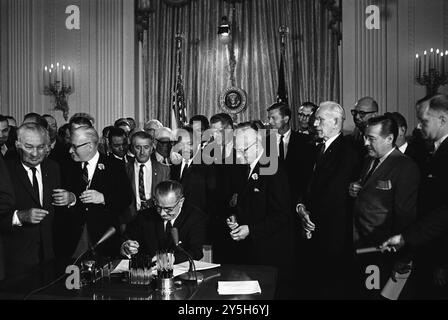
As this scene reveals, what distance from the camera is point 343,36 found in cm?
797

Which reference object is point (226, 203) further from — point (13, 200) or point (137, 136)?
point (13, 200)

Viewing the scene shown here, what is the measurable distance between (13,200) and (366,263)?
2501mm

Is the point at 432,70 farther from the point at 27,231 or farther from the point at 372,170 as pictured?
the point at 27,231

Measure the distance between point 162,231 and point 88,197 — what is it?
72 cm

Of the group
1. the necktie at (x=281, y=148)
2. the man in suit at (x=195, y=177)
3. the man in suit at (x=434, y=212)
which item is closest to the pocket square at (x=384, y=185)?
the man in suit at (x=434, y=212)

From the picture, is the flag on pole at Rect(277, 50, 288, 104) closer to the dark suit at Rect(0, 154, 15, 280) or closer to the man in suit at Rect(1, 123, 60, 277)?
the man in suit at Rect(1, 123, 60, 277)

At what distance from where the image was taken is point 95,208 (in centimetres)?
376

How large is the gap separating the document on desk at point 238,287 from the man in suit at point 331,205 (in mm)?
1304

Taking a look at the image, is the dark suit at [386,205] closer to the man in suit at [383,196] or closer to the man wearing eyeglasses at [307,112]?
the man in suit at [383,196]

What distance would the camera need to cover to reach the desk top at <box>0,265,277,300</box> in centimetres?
241

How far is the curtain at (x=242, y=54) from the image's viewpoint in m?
8.67

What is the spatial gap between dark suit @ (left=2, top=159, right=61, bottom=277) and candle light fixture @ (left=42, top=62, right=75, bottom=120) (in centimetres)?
519

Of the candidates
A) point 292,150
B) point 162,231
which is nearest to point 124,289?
point 162,231

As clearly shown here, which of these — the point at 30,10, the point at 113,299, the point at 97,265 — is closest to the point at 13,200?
the point at 97,265
